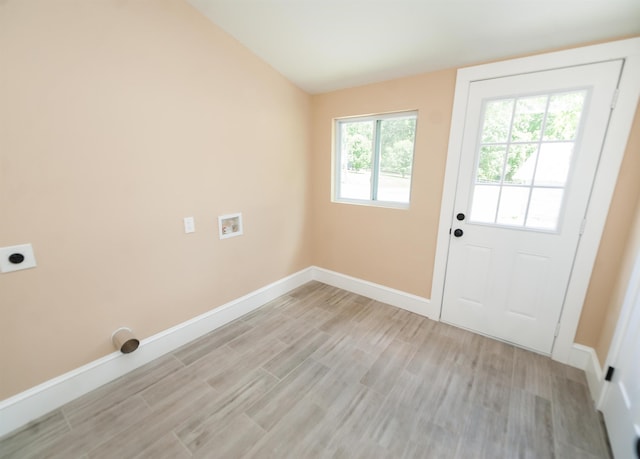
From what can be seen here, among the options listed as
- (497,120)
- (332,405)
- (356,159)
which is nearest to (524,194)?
(497,120)

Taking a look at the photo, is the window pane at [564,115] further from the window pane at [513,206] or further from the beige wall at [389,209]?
the beige wall at [389,209]

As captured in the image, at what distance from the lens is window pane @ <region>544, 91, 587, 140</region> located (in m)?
1.73

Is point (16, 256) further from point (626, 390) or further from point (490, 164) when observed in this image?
point (626, 390)

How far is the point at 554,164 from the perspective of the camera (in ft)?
6.01

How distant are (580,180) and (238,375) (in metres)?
2.75

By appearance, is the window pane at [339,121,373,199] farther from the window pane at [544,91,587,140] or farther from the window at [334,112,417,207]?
the window pane at [544,91,587,140]

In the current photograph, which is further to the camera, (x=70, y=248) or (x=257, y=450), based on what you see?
(x=70, y=248)

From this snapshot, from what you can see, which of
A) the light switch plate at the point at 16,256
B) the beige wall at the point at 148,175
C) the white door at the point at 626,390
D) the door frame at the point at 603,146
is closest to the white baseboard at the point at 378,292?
the beige wall at the point at 148,175

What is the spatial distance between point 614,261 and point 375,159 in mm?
1982

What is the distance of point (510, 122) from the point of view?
1.94m

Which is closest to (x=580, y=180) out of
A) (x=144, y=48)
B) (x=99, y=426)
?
(x=144, y=48)

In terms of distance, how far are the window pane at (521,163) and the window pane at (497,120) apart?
0.13 meters

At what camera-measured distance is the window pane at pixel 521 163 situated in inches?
74.8

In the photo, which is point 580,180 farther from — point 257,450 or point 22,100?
point 22,100
